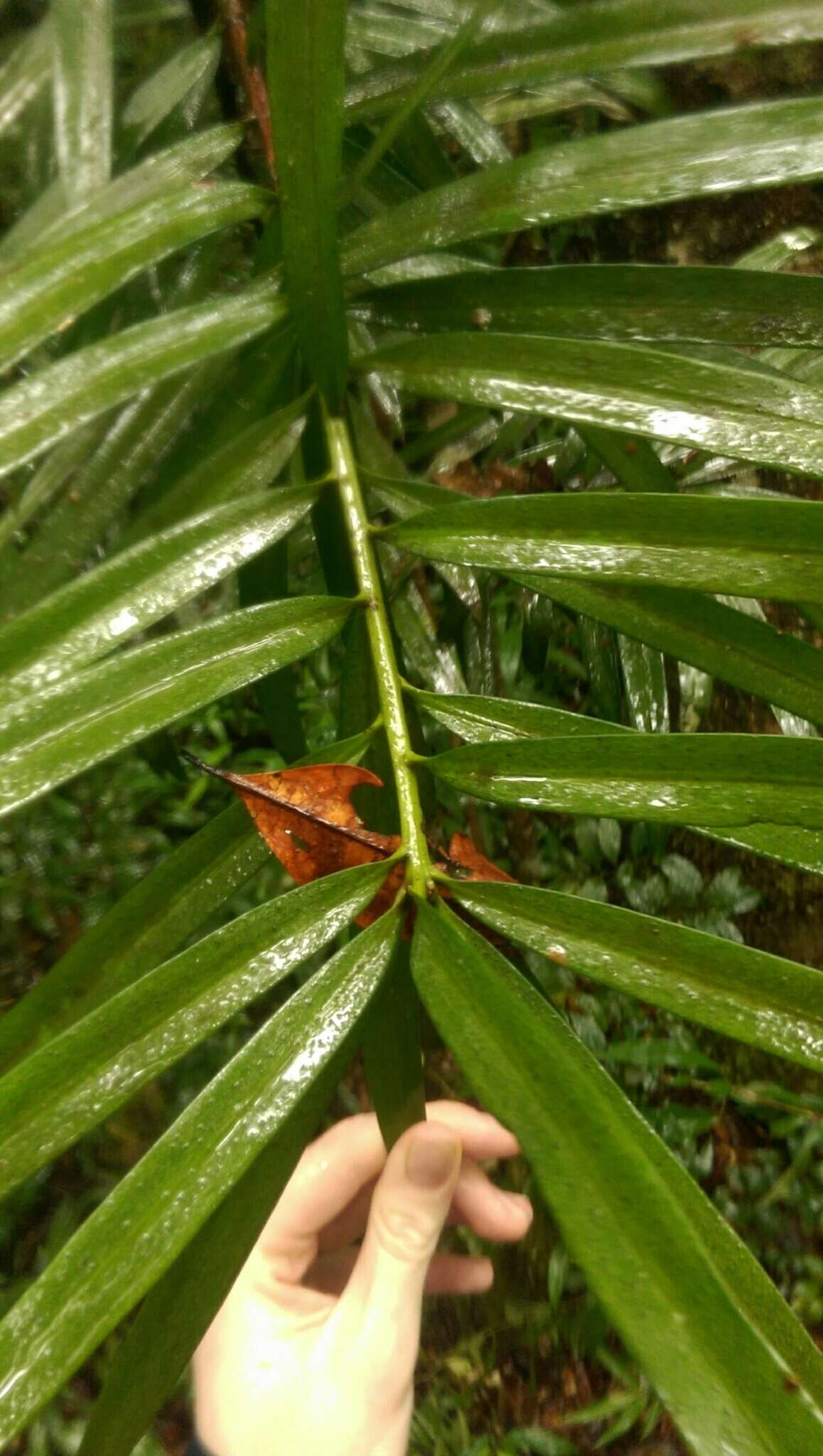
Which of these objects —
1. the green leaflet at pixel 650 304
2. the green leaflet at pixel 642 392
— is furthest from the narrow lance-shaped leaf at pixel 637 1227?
the green leaflet at pixel 650 304

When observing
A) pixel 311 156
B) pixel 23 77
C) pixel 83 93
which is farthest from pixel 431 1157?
pixel 23 77

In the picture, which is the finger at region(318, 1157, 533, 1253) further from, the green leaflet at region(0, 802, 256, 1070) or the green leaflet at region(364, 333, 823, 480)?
the green leaflet at region(364, 333, 823, 480)

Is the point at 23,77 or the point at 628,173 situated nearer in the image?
the point at 628,173

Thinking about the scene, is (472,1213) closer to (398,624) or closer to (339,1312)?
(339,1312)

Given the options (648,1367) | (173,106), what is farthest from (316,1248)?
(173,106)

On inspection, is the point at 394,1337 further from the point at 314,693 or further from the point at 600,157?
the point at 314,693

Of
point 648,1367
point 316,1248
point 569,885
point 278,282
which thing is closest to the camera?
point 648,1367
